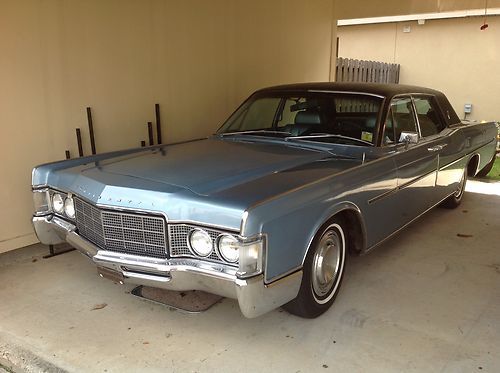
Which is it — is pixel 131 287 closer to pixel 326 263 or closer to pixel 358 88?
pixel 326 263

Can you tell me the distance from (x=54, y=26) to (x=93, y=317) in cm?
284

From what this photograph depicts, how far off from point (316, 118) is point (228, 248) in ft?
6.49

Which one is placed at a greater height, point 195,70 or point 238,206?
point 195,70

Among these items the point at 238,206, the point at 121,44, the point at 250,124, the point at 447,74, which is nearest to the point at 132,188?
the point at 238,206

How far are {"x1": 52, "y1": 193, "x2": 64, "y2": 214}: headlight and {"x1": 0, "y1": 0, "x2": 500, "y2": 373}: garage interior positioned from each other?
69 cm

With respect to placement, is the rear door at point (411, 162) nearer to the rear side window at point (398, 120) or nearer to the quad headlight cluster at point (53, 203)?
the rear side window at point (398, 120)

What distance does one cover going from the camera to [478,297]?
3.56m

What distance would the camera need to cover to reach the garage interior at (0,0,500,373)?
2863 millimetres

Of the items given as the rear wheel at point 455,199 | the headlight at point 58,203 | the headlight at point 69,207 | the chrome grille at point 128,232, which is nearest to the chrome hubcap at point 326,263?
the chrome grille at point 128,232

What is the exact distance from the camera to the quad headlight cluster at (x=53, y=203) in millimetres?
3371

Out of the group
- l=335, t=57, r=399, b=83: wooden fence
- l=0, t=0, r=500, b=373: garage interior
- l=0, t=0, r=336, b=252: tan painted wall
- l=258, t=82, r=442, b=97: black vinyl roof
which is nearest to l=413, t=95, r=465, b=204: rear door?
l=258, t=82, r=442, b=97: black vinyl roof

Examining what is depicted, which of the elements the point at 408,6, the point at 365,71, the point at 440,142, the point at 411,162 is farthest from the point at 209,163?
the point at 365,71

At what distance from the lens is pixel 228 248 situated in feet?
8.41

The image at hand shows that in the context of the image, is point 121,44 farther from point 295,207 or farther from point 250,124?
point 295,207
